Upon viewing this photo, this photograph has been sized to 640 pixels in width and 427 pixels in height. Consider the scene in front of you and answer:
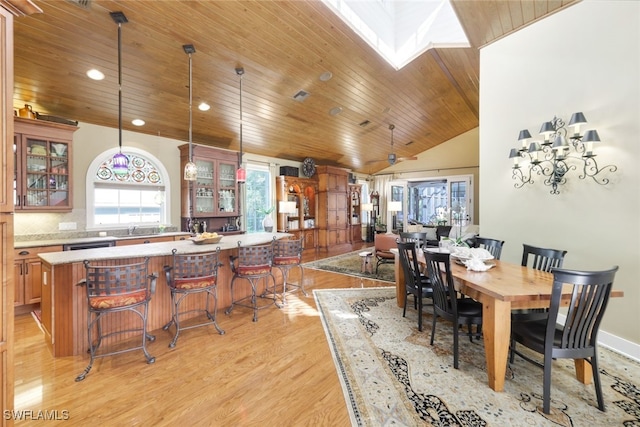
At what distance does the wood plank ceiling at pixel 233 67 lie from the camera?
2.93m

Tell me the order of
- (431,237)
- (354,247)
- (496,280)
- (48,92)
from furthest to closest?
(354,247) < (431,237) < (48,92) < (496,280)

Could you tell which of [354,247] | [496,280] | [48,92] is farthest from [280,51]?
[354,247]

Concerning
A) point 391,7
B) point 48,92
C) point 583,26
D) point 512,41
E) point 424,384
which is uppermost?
point 391,7

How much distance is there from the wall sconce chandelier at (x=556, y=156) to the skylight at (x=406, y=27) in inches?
81.2

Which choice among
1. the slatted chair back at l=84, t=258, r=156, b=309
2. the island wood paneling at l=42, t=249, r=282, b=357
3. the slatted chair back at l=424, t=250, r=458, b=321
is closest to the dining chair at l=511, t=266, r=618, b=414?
the slatted chair back at l=424, t=250, r=458, b=321

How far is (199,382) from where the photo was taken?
6.92 ft

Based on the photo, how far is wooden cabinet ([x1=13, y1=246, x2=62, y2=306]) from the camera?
3373 mm

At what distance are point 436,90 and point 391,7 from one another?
6.36ft

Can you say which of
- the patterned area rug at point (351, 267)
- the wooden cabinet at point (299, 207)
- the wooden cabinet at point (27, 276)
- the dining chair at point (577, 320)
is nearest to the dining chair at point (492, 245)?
the dining chair at point (577, 320)

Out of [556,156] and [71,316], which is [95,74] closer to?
[71,316]

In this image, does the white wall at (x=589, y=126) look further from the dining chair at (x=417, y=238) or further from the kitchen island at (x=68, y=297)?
the kitchen island at (x=68, y=297)

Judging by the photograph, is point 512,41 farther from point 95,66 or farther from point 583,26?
point 95,66

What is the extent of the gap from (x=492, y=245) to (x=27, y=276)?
5877mm

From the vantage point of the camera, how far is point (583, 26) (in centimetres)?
292
